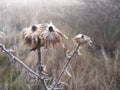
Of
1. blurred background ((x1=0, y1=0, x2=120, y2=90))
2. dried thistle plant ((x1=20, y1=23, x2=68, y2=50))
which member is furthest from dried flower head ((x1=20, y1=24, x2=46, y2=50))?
blurred background ((x1=0, y1=0, x2=120, y2=90))

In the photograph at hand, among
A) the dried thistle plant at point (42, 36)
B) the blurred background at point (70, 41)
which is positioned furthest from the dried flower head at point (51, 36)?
the blurred background at point (70, 41)

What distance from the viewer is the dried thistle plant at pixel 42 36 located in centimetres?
168

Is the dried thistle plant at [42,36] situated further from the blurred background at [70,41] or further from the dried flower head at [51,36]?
the blurred background at [70,41]

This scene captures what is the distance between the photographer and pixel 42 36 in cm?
168

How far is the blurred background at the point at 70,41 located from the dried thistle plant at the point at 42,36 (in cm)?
95

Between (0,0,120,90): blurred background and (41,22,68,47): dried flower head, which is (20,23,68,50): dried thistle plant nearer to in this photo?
(41,22,68,47): dried flower head

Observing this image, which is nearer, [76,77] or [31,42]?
[31,42]

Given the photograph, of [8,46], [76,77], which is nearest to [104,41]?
[76,77]

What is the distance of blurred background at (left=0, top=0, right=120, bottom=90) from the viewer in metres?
3.28

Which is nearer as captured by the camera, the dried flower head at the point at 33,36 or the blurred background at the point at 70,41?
the dried flower head at the point at 33,36

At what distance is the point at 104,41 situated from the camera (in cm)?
391

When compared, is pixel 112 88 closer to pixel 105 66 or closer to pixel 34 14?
pixel 105 66

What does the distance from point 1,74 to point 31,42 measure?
187 centimetres

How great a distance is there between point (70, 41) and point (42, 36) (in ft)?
7.35
